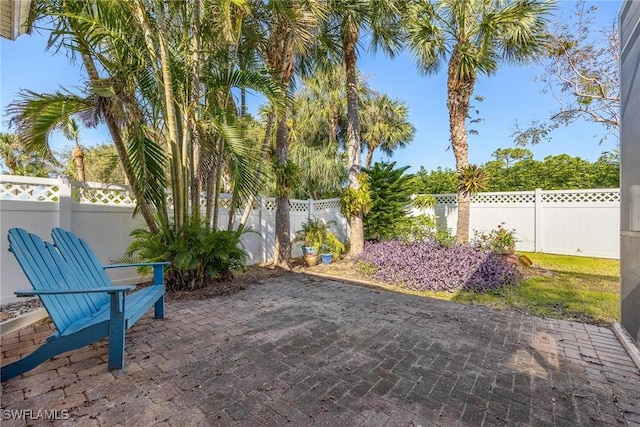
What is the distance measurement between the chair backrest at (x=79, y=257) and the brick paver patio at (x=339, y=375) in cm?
66

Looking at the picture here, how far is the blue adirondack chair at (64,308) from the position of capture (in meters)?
2.10

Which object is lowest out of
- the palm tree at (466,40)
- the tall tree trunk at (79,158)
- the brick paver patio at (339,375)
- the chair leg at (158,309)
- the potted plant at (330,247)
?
the brick paver patio at (339,375)

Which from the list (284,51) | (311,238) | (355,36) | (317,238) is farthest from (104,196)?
(355,36)

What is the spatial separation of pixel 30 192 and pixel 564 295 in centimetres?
832

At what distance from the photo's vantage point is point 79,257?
112 inches

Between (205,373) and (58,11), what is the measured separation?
15.0 feet

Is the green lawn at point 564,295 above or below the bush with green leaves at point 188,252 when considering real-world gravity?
below

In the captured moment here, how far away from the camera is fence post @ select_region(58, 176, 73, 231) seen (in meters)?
Answer: 4.27

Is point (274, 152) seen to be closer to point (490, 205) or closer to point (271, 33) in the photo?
point (271, 33)

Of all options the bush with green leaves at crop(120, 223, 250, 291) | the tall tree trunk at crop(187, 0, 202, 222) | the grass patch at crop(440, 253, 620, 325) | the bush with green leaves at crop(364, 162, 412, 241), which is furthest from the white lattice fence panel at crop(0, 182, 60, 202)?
the bush with green leaves at crop(364, 162, 412, 241)

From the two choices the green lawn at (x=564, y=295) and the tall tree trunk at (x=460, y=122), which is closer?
the green lawn at (x=564, y=295)

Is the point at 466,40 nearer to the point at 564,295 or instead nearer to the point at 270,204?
the point at 564,295

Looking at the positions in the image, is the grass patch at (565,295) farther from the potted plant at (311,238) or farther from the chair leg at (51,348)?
the chair leg at (51,348)

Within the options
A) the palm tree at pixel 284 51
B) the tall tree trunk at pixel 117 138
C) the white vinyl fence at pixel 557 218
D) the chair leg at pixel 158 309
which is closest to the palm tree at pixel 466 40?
the palm tree at pixel 284 51
